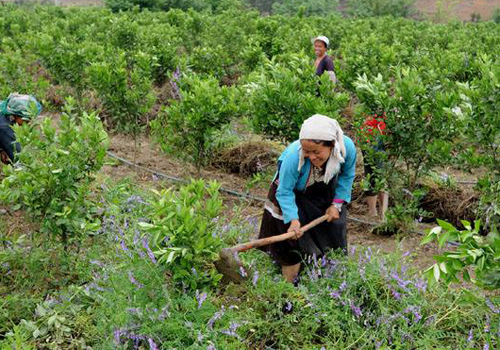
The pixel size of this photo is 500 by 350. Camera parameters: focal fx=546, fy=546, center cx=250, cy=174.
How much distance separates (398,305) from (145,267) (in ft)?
5.55

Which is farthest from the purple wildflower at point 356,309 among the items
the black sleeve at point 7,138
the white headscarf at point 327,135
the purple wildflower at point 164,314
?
the black sleeve at point 7,138

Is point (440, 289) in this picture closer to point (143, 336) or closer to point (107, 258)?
point (143, 336)

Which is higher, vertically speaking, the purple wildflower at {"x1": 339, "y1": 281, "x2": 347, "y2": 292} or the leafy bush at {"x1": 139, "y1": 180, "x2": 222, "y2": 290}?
the leafy bush at {"x1": 139, "y1": 180, "x2": 222, "y2": 290}

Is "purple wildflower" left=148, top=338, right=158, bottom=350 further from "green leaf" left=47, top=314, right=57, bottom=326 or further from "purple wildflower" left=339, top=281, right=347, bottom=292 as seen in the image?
"purple wildflower" left=339, top=281, right=347, bottom=292

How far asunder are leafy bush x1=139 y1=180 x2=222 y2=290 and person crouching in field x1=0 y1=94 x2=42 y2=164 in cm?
233

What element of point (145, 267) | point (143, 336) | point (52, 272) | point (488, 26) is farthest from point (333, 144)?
point (488, 26)

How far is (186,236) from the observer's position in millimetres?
3387

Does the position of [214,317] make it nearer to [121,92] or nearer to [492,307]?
[492,307]

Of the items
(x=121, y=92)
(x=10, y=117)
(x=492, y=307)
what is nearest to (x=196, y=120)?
(x=121, y=92)

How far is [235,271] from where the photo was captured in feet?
12.3

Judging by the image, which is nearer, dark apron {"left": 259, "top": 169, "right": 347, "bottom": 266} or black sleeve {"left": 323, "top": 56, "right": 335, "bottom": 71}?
dark apron {"left": 259, "top": 169, "right": 347, "bottom": 266}

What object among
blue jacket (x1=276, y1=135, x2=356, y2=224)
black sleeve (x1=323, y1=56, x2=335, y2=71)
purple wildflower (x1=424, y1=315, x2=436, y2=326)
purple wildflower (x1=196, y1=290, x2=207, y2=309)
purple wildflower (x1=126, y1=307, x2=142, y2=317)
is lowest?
purple wildflower (x1=424, y1=315, x2=436, y2=326)

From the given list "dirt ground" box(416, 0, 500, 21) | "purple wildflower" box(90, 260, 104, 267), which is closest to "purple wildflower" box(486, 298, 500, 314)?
"purple wildflower" box(90, 260, 104, 267)

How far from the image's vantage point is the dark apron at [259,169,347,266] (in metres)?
4.03
